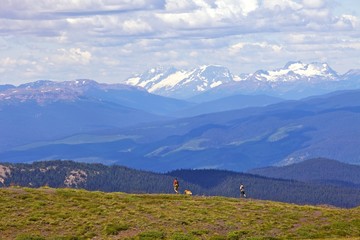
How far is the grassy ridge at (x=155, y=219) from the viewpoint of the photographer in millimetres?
66438

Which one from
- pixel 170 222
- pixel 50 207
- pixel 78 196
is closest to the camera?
pixel 170 222

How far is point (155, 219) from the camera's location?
71.5m

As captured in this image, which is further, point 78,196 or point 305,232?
point 78,196

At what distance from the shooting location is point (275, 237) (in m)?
65.6

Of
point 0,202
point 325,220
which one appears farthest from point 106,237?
point 325,220

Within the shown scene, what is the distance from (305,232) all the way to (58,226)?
20.8 meters

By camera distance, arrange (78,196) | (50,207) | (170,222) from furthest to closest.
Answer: (78,196) < (50,207) < (170,222)

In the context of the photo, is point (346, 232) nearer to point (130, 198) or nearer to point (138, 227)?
point (138, 227)

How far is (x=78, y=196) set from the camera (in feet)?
271

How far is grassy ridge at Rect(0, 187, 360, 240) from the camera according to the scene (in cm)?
6644

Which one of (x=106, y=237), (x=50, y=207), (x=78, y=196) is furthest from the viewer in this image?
(x=78, y=196)

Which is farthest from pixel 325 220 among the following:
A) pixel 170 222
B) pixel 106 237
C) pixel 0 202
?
pixel 0 202

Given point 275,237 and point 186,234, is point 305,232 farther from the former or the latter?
point 186,234

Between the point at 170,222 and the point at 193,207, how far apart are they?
793 cm
